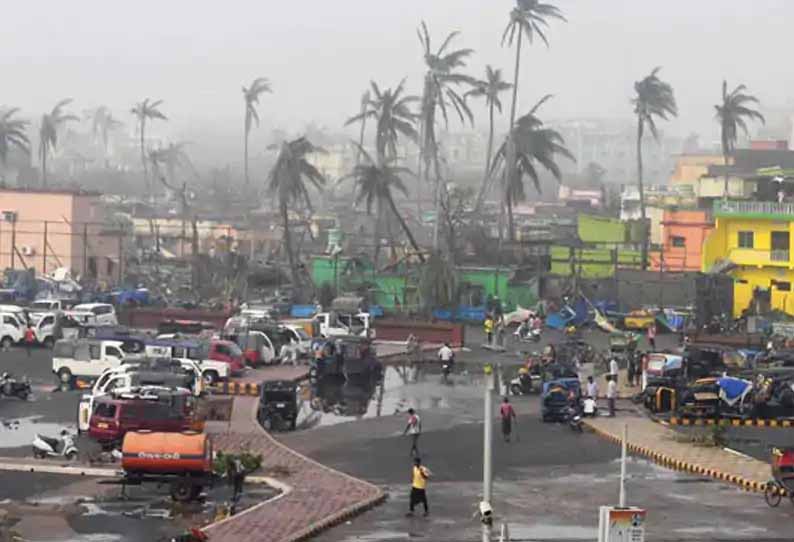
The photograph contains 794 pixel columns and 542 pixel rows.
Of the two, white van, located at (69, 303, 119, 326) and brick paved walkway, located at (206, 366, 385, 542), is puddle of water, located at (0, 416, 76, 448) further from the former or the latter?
white van, located at (69, 303, 119, 326)

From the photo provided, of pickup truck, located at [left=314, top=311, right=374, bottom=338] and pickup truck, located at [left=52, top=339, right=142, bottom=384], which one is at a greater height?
pickup truck, located at [left=314, top=311, right=374, bottom=338]

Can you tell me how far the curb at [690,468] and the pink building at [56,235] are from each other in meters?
39.4

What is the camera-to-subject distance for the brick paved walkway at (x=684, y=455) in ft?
89.9

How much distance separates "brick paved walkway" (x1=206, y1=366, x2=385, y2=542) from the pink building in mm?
37034

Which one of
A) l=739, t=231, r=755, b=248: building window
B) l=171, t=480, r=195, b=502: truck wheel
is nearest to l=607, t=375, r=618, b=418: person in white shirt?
l=171, t=480, r=195, b=502: truck wheel

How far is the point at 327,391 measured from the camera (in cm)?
4050

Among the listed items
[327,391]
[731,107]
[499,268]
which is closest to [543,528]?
[327,391]

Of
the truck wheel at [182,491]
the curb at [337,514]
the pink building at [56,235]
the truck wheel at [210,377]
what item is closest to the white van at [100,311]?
the truck wheel at [210,377]

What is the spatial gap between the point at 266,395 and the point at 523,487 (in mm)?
8654

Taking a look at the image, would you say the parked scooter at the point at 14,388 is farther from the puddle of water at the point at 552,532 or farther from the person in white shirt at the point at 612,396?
the puddle of water at the point at 552,532

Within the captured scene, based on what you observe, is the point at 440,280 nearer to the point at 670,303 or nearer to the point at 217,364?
the point at 670,303

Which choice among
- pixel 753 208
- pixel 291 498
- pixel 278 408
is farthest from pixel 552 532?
pixel 753 208

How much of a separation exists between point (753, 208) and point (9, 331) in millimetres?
24904

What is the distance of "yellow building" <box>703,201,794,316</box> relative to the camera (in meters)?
57.9
